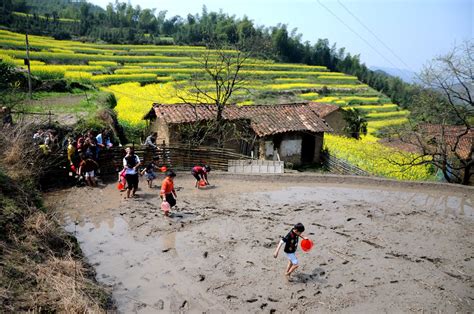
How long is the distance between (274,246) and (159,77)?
36.3 metres

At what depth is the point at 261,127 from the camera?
70.0 feet

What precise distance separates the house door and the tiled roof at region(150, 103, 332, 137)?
92 centimetres

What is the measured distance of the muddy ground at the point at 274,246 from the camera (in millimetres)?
7188

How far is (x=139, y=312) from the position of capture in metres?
6.63

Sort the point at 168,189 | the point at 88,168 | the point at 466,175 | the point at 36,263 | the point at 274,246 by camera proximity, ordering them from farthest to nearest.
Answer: the point at 466,175
the point at 88,168
the point at 168,189
the point at 274,246
the point at 36,263

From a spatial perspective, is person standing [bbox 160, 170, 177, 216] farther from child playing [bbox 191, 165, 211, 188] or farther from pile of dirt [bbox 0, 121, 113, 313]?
pile of dirt [bbox 0, 121, 113, 313]

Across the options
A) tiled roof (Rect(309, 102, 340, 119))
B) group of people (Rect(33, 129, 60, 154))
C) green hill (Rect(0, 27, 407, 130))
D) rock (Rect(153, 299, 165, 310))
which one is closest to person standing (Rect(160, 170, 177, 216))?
rock (Rect(153, 299, 165, 310))

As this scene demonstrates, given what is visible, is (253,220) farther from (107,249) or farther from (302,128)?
(302,128)

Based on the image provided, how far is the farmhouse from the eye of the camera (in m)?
20.0

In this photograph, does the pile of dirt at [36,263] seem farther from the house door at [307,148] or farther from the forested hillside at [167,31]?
the forested hillside at [167,31]

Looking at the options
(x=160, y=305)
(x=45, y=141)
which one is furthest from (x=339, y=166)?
(x=160, y=305)

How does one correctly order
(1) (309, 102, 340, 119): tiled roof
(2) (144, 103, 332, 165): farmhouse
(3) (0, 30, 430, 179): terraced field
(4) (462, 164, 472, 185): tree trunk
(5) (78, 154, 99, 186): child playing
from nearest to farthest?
(5) (78, 154, 99, 186): child playing < (4) (462, 164, 472, 185): tree trunk < (2) (144, 103, 332, 165): farmhouse < (3) (0, 30, 430, 179): terraced field < (1) (309, 102, 340, 119): tiled roof

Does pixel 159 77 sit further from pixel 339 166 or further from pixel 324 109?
pixel 339 166

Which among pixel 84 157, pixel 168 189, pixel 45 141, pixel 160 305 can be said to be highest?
pixel 45 141
